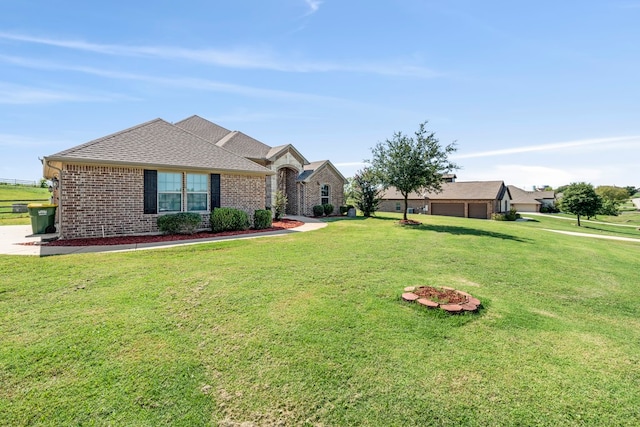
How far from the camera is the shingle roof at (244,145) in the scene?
21281 millimetres

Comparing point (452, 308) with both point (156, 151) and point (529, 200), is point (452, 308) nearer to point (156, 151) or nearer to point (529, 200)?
point (156, 151)

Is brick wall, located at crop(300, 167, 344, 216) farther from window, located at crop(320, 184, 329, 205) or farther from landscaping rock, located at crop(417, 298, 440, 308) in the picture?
landscaping rock, located at crop(417, 298, 440, 308)

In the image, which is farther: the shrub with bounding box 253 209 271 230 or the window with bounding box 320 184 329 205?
the window with bounding box 320 184 329 205

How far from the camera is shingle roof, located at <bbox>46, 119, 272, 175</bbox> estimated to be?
424 inches

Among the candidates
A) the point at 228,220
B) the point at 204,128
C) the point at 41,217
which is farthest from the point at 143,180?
the point at 204,128

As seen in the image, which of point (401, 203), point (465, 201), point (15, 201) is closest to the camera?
point (15, 201)

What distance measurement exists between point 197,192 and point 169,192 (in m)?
1.15

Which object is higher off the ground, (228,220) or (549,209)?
(549,209)

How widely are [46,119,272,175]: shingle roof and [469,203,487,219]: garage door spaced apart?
34.0 metres

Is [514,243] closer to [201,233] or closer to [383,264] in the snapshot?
[383,264]

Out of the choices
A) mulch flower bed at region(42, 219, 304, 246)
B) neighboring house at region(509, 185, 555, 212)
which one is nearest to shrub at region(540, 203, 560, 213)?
neighboring house at region(509, 185, 555, 212)

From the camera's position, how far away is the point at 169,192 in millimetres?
12414

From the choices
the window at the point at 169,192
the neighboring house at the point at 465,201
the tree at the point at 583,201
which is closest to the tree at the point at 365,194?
the neighboring house at the point at 465,201

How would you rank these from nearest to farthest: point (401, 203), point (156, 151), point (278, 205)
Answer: point (156, 151) < point (278, 205) < point (401, 203)
